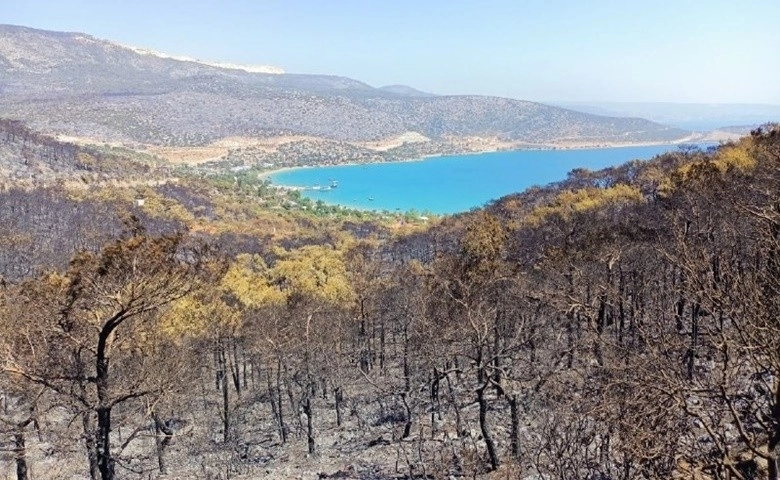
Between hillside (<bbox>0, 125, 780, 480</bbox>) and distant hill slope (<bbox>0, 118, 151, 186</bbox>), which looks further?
distant hill slope (<bbox>0, 118, 151, 186</bbox>)

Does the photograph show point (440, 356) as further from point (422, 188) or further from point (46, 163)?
point (422, 188)

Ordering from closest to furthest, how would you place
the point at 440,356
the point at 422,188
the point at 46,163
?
the point at 440,356 → the point at 46,163 → the point at 422,188

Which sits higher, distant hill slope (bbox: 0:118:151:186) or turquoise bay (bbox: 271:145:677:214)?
distant hill slope (bbox: 0:118:151:186)

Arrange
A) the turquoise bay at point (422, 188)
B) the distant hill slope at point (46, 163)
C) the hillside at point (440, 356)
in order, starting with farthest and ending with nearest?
1. the turquoise bay at point (422, 188)
2. the distant hill slope at point (46, 163)
3. the hillside at point (440, 356)

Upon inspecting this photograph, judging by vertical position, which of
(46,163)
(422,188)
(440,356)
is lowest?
(422,188)

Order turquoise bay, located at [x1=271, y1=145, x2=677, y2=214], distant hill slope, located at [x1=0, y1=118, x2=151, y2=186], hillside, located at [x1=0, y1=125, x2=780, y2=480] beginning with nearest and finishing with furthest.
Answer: hillside, located at [x1=0, y1=125, x2=780, y2=480] → distant hill slope, located at [x1=0, y1=118, x2=151, y2=186] → turquoise bay, located at [x1=271, y1=145, x2=677, y2=214]

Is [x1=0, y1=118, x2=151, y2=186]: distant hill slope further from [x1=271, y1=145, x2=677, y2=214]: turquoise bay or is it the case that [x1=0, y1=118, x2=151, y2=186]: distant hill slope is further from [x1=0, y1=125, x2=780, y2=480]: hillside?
[x1=0, y1=125, x2=780, y2=480]: hillside

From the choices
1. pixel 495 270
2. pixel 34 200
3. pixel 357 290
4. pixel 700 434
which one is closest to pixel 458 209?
pixel 34 200

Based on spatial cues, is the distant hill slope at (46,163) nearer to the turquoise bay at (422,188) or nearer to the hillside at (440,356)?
the turquoise bay at (422,188)

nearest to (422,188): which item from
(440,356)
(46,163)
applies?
(46,163)

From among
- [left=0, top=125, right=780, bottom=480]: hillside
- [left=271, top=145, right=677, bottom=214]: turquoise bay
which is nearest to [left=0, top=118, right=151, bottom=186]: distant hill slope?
[left=271, top=145, right=677, bottom=214]: turquoise bay

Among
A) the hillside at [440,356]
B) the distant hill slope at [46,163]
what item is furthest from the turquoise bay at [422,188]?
the hillside at [440,356]
